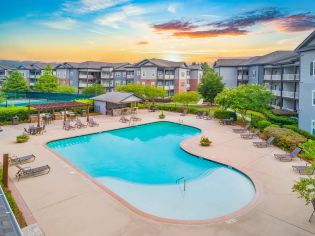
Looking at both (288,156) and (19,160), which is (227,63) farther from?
(19,160)

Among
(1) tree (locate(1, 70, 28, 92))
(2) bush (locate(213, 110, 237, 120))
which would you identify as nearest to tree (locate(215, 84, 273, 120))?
(2) bush (locate(213, 110, 237, 120))

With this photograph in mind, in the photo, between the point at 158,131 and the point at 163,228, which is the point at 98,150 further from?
the point at 163,228

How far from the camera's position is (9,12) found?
3969cm

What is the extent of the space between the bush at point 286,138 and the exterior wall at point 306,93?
2.63 metres

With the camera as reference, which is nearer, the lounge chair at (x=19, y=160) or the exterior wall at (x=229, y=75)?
the lounge chair at (x=19, y=160)

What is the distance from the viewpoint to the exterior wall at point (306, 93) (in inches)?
906

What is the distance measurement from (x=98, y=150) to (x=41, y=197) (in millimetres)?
9698

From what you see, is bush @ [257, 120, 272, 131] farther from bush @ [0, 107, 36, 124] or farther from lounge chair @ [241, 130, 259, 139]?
bush @ [0, 107, 36, 124]

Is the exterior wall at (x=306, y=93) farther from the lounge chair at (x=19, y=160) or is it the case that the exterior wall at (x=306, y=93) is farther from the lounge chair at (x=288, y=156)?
the lounge chair at (x=19, y=160)

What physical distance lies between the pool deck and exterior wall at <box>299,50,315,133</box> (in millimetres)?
7361

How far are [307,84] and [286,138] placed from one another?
253 inches

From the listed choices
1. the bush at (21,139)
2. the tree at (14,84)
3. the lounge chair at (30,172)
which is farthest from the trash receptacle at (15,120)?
the tree at (14,84)

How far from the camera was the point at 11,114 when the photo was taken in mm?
30625

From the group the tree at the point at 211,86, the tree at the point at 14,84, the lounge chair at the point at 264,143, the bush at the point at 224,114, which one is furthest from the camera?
the tree at the point at 14,84
